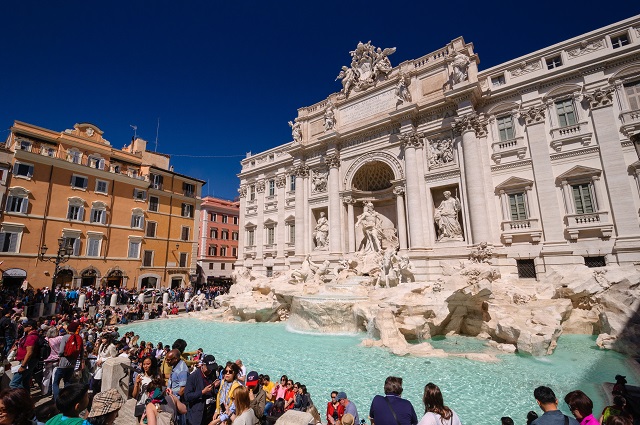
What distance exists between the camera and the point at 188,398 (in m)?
3.95

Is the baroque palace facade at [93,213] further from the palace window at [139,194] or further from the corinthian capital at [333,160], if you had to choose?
the corinthian capital at [333,160]

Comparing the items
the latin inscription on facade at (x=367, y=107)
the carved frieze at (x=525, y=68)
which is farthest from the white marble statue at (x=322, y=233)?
the carved frieze at (x=525, y=68)

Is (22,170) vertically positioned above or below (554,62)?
below

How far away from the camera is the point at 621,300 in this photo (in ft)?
32.1

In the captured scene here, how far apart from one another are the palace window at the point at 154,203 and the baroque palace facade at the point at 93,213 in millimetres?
88

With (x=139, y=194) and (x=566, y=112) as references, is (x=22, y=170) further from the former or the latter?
(x=566, y=112)

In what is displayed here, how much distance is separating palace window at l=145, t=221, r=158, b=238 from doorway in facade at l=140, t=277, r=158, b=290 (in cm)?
384

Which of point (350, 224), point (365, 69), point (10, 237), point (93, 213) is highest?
point (365, 69)

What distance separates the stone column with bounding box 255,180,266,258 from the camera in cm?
2684

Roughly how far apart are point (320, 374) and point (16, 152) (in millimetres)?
26119

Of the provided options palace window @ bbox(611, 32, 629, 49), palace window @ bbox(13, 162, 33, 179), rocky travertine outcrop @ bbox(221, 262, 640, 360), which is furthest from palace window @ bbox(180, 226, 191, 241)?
palace window @ bbox(611, 32, 629, 49)

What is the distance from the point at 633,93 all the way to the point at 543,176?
485cm

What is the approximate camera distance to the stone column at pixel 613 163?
12.7m

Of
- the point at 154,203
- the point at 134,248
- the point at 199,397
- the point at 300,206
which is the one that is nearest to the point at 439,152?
the point at 300,206
